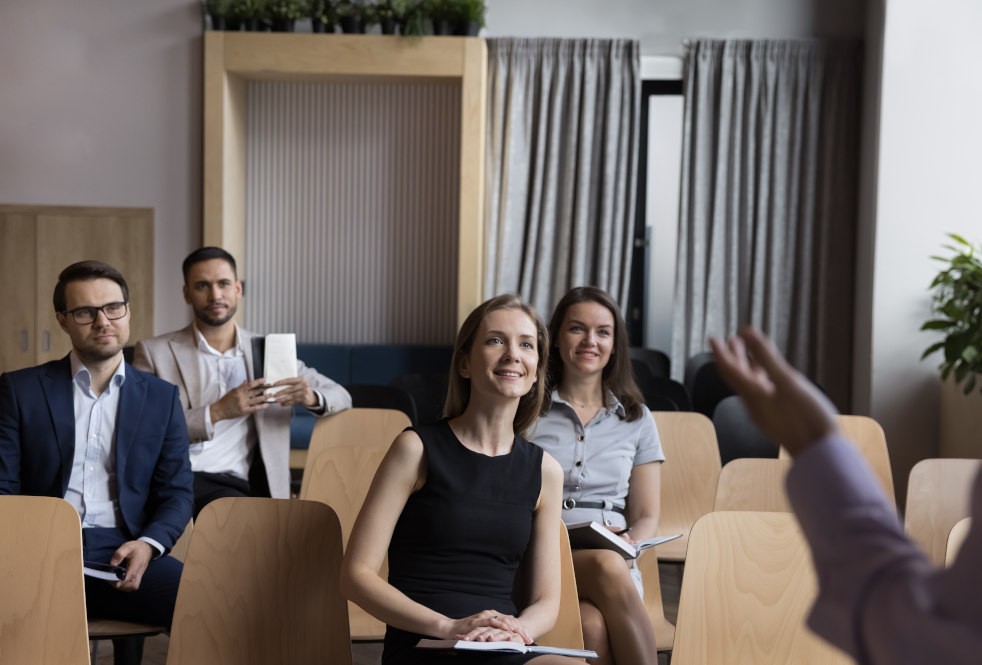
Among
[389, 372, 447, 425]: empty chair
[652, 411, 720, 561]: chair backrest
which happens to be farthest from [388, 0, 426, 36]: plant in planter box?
[652, 411, 720, 561]: chair backrest

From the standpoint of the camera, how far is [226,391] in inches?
168

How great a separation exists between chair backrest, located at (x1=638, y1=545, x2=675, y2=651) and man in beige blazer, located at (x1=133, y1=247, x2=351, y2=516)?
1.36 meters

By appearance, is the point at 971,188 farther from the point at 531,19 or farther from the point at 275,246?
the point at 275,246

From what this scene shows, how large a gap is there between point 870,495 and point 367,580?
1610mm

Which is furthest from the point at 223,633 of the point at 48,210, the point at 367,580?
the point at 48,210

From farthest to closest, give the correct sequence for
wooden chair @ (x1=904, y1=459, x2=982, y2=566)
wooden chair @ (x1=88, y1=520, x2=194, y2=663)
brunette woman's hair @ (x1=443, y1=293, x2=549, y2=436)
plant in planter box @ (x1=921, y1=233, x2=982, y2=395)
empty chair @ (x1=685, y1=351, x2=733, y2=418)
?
empty chair @ (x1=685, y1=351, x2=733, y2=418)
plant in planter box @ (x1=921, y1=233, x2=982, y2=395)
wooden chair @ (x1=904, y1=459, x2=982, y2=566)
wooden chair @ (x1=88, y1=520, x2=194, y2=663)
brunette woman's hair @ (x1=443, y1=293, x2=549, y2=436)

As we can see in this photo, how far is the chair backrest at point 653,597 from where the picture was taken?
3.12m

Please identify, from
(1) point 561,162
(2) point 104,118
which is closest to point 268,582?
(1) point 561,162

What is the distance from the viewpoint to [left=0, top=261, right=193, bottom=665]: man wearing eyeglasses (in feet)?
10.2

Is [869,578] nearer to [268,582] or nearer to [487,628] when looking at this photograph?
[487,628]

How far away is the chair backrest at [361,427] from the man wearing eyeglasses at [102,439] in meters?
0.79

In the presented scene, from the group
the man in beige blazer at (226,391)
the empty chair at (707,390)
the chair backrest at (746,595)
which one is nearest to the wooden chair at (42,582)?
the chair backrest at (746,595)

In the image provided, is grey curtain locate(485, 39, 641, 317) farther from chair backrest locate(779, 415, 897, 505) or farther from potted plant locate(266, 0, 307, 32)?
chair backrest locate(779, 415, 897, 505)

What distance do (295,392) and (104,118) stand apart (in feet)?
13.5
